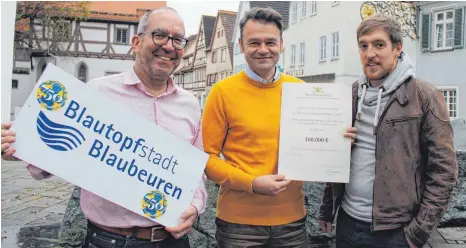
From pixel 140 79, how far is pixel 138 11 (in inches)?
1254

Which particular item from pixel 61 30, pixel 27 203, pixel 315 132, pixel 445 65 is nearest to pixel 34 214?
pixel 27 203

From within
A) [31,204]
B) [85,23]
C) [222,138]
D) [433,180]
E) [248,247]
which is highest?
[85,23]

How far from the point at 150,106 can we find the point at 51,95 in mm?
447

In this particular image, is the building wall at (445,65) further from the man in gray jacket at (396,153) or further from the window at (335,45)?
the man in gray jacket at (396,153)

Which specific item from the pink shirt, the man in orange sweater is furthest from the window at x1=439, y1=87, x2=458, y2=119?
the pink shirt

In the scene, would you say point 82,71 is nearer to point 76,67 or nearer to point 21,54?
point 76,67

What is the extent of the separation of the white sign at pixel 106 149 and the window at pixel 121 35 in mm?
29835

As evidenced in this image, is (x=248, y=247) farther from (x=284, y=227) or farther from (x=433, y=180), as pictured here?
(x=433, y=180)

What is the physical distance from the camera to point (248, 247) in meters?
2.25

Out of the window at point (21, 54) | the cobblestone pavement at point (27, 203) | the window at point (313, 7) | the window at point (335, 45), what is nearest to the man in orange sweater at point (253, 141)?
the cobblestone pavement at point (27, 203)

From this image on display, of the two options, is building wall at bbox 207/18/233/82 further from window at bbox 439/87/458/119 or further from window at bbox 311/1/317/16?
window at bbox 439/87/458/119

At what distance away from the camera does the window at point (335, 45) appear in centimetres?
2172

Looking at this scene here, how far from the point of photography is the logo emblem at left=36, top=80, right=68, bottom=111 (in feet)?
6.20

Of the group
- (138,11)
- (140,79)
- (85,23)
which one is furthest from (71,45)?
(140,79)
